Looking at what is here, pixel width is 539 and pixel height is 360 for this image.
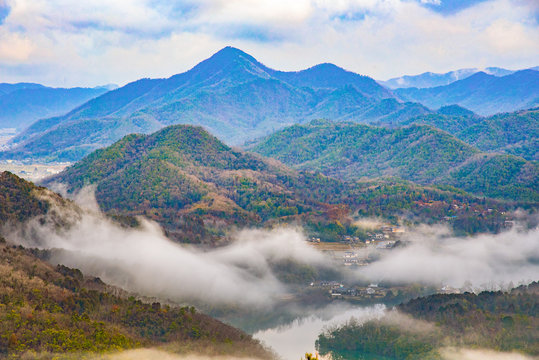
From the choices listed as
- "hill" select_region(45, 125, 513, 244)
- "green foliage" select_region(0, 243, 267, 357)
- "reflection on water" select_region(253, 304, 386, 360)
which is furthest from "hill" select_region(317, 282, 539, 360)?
"hill" select_region(45, 125, 513, 244)

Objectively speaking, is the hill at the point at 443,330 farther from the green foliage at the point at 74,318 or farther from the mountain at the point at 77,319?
the green foliage at the point at 74,318

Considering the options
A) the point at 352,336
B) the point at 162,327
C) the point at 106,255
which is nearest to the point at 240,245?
the point at 106,255

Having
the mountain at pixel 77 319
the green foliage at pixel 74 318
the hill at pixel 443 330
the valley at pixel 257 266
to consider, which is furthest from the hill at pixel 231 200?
the hill at pixel 443 330

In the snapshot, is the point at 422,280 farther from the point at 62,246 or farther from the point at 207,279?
the point at 62,246

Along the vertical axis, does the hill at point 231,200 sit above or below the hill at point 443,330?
above

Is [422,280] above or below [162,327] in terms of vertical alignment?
above

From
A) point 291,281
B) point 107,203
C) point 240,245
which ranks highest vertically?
point 107,203
